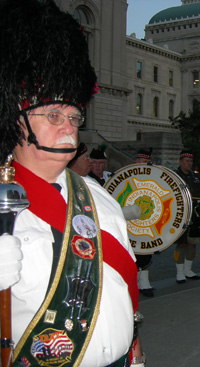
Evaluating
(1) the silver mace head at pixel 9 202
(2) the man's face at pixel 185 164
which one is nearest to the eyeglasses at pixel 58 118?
(1) the silver mace head at pixel 9 202

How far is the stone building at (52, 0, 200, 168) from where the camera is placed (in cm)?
2759

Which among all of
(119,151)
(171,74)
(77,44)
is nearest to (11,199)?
(77,44)

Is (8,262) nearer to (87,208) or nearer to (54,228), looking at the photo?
(54,228)

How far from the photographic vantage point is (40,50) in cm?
225

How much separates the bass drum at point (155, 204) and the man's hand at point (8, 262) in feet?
13.9

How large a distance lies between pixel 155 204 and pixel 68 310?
4060 mm

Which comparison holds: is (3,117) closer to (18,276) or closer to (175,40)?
(18,276)

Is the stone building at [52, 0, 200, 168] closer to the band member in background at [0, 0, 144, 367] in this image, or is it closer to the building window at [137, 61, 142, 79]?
the building window at [137, 61, 142, 79]

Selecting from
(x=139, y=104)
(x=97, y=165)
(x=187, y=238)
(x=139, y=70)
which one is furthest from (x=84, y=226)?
(x=139, y=70)

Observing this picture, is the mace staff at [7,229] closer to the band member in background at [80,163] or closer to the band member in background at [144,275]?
the band member in background at [80,163]

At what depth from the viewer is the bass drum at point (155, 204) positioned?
6137 millimetres

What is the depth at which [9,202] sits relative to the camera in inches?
74.1

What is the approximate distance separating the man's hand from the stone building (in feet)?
6.75

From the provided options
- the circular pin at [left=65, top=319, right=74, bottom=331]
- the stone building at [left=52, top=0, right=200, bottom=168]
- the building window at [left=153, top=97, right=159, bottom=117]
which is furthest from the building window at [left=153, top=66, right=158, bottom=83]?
the circular pin at [left=65, top=319, right=74, bottom=331]
